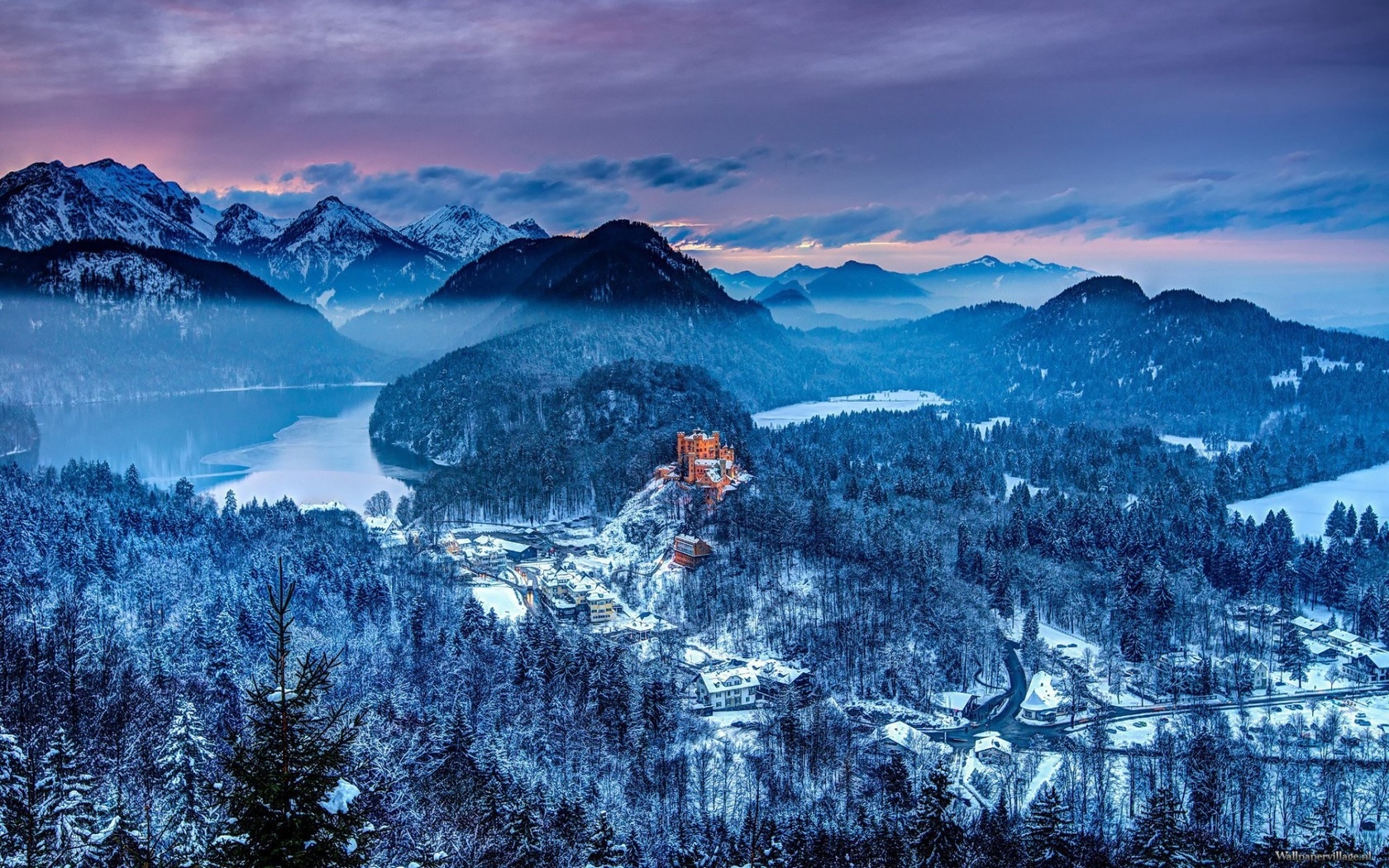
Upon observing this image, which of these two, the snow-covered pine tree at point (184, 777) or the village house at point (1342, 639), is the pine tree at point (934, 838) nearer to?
the snow-covered pine tree at point (184, 777)

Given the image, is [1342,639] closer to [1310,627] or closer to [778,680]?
[1310,627]

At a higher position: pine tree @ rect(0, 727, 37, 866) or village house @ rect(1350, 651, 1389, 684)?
pine tree @ rect(0, 727, 37, 866)

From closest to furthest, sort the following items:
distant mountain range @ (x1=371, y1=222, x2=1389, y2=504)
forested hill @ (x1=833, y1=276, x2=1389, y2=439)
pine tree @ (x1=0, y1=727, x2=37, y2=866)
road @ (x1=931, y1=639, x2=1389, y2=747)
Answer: pine tree @ (x1=0, y1=727, x2=37, y2=866)
road @ (x1=931, y1=639, x2=1389, y2=747)
distant mountain range @ (x1=371, y1=222, x2=1389, y2=504)
forested hill @ (x1=833, y1=276, x2=1389, y2=439)

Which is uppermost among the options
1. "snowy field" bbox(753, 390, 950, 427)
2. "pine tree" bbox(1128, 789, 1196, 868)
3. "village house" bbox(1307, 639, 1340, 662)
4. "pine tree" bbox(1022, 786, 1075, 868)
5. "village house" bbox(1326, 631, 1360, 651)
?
"snowy field" bbox(753, 390, 950, 427)

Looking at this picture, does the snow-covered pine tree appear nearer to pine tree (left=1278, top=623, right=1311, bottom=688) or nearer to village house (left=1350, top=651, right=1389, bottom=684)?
pine tree (left=1278, top=623, right=1311, bottom=688)

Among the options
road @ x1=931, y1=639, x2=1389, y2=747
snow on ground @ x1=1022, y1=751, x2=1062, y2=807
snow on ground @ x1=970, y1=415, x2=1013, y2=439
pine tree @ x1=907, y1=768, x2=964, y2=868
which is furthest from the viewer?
snow on ground @ x1=970, y1=415, x2=1013, y2=439

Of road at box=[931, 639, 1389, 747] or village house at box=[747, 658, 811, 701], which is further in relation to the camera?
village house at box=[747, 658, 811, 701]

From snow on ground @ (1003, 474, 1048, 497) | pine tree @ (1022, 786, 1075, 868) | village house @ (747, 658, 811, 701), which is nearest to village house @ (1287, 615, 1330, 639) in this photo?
village house @ (747, 658, 811, 701)
